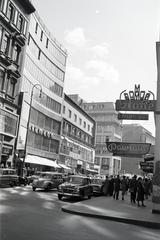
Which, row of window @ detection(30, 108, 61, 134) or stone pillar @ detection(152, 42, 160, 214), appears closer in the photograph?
stone pillar @ detection(152, 42, 160, 214)

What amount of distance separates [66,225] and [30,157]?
3289cm

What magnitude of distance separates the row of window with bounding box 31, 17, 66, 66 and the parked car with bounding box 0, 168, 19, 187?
2572 cm

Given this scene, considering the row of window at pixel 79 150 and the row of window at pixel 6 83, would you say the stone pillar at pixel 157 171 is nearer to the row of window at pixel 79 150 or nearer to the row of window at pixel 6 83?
the row of window at pixel 6 83

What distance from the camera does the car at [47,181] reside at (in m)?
26.1

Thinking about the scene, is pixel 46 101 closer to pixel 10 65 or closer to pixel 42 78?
pixel 42 78

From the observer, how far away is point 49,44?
5194 centimetres

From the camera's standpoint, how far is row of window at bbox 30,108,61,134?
45812mm

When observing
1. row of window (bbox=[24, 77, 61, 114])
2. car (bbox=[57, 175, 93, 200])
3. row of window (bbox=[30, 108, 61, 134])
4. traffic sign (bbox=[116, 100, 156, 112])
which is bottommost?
car (bbox=[57, 175, 93, 200])

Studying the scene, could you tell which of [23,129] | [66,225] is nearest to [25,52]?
[23,129]

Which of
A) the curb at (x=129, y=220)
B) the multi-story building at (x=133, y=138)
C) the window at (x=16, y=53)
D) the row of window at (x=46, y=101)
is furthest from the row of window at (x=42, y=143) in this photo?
the multi-story building at (x=133, y=138)

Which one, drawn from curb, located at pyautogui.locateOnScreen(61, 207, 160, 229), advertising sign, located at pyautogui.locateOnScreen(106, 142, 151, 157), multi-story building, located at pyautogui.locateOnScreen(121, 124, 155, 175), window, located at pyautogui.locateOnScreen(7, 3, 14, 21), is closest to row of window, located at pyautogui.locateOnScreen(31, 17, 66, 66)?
window, located at pyautogui.locateOnScreen(7, 3, 14, 21)

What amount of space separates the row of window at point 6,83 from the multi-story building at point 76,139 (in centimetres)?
2028

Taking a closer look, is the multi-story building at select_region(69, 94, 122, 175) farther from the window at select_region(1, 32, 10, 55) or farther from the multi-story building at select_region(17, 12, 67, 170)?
the window at select_region(1, 32, 10, 55)

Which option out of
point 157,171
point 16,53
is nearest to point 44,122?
point 16,53
